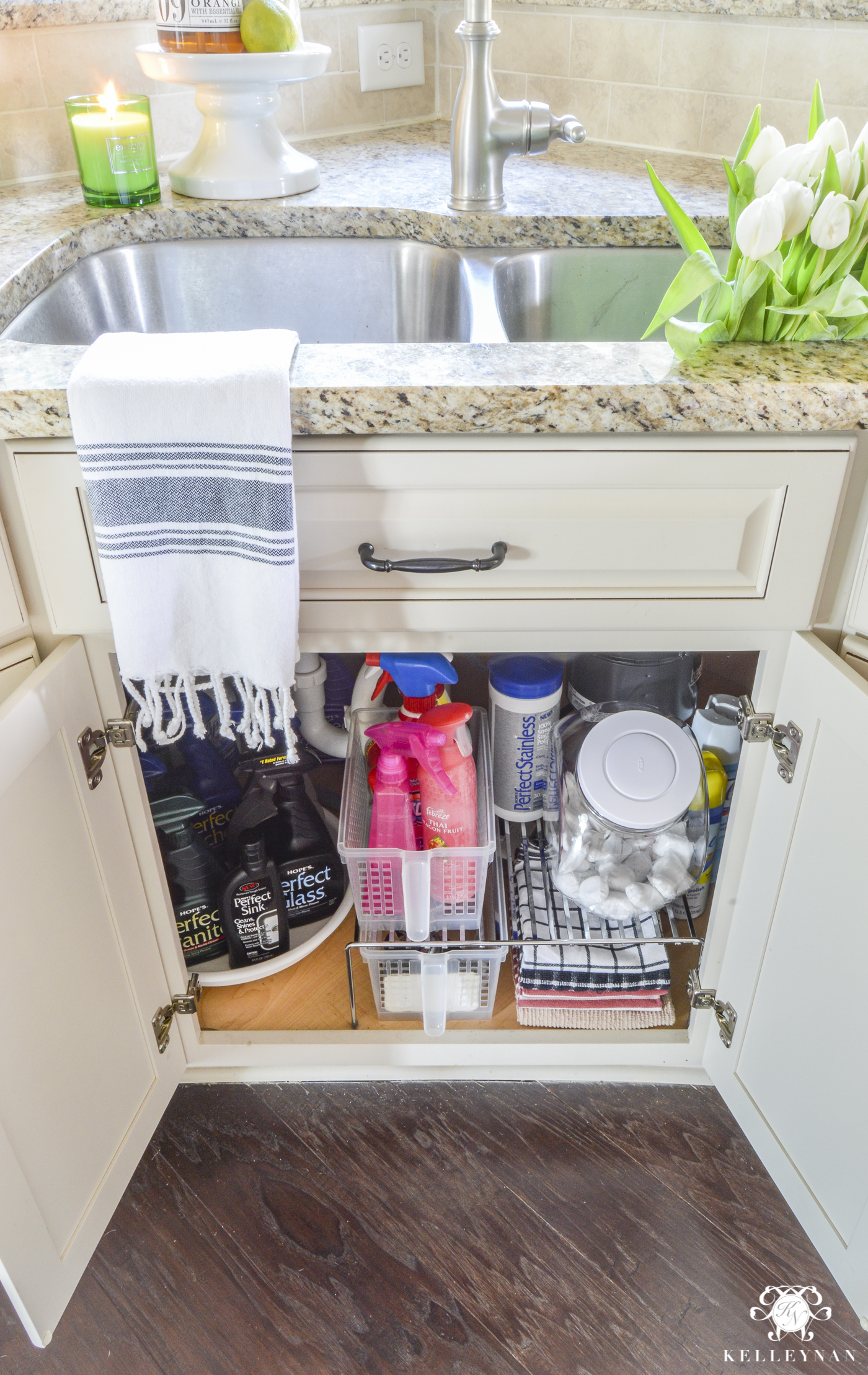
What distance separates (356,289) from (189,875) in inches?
30.1

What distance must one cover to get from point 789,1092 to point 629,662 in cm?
52

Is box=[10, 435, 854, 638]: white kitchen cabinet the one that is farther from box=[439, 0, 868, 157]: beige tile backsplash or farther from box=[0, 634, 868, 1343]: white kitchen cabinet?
box=[439, 0, 868, 157]: beige tile backsplash

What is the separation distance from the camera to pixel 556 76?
144cm

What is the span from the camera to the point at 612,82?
139cm

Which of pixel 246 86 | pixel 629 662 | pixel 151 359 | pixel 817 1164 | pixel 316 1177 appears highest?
pixel 246 86

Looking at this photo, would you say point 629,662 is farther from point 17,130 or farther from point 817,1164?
point 17,130

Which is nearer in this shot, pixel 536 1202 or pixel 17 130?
pixel 536 1202

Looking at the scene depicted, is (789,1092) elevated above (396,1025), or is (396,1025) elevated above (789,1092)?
(789,1092)

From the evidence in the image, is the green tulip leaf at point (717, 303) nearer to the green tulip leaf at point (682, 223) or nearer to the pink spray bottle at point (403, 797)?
the green tulip leaf at point (682, 223)

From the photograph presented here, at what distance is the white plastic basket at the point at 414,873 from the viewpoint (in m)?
1.03

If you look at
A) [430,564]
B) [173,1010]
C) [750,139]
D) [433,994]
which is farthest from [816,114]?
[173,1010]

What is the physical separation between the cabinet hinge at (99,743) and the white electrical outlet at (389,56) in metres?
1.17

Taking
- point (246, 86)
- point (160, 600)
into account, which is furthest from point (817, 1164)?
point (246, 86)

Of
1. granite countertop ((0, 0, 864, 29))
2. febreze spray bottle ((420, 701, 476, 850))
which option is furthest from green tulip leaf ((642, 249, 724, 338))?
granite countertop ((0, 0, 864, 29))
